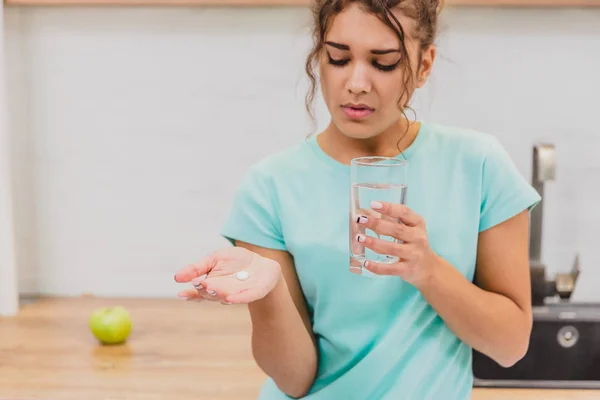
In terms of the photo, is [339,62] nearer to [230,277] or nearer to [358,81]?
[358,81]

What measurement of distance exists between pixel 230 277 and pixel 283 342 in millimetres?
232

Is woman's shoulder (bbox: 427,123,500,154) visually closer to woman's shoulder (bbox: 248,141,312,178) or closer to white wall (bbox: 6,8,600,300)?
woman's shoulder (bbox: 248,141,312,178)

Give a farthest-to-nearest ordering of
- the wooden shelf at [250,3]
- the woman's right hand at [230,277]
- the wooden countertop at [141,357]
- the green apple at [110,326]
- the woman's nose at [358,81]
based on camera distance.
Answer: the wooden shelf at [250,3] → the green apple at [110,326] → the wooden countertop at [141,357] → the woman's nose at [358,81] → the woman's right hand at [230,277]

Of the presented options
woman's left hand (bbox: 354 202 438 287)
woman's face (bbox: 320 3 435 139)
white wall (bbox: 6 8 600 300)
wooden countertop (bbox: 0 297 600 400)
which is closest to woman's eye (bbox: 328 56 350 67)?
woman's face (bbox: 320 3 435 139)

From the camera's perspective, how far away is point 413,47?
38.1 inches

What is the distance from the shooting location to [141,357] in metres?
1.39

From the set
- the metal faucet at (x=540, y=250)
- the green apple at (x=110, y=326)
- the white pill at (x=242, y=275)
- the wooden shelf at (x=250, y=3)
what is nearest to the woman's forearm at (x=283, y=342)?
the white pill at (x=242, y=275)

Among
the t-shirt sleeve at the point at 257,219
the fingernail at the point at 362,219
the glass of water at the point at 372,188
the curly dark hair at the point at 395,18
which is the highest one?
the curly dark hair at the point at 395,18

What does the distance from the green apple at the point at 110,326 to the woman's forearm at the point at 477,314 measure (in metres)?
0.71

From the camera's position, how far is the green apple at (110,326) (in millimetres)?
1438

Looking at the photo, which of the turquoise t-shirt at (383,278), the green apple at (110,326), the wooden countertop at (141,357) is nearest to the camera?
the turquoise t-shirt at (383,278)

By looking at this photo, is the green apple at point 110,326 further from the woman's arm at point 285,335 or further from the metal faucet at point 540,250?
the metal faucet at point 540,250

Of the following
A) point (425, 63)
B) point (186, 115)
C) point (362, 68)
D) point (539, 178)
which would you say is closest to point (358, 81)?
point (362, 68)

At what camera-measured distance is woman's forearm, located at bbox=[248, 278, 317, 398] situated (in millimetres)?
Answer: 965
